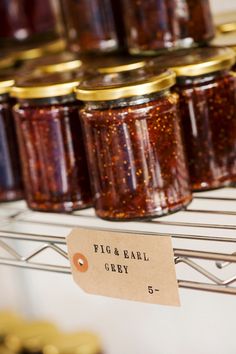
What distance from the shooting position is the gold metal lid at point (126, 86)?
718 millimetres

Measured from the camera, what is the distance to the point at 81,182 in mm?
828

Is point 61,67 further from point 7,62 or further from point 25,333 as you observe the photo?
point 25,333

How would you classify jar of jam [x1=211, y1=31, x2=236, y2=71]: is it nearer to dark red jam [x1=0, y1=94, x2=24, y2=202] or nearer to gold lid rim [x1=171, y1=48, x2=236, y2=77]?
gold lid rim [x1=171, y1=48, x2=236, y2=77]

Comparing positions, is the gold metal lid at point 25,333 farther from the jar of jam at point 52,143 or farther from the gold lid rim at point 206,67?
the gold lid rim at point 206,67

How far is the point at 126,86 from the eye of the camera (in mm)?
720

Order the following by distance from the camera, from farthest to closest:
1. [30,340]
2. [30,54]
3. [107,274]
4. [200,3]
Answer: [30,340] < [30,54] < [200,3] < [107,274]

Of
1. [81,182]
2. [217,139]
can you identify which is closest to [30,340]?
[81,182]

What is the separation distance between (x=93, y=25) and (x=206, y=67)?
0.22 meters

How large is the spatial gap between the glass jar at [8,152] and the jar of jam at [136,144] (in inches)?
6.0

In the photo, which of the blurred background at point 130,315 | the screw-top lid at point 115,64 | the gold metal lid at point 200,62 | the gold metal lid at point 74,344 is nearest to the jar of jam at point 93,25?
the screw-top lid at point 115,64

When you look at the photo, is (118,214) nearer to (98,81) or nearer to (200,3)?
(98,81)

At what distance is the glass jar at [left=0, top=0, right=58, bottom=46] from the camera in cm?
111

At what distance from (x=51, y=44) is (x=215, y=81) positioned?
0.38 meters

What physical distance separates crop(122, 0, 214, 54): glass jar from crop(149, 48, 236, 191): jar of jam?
0.04 meters
